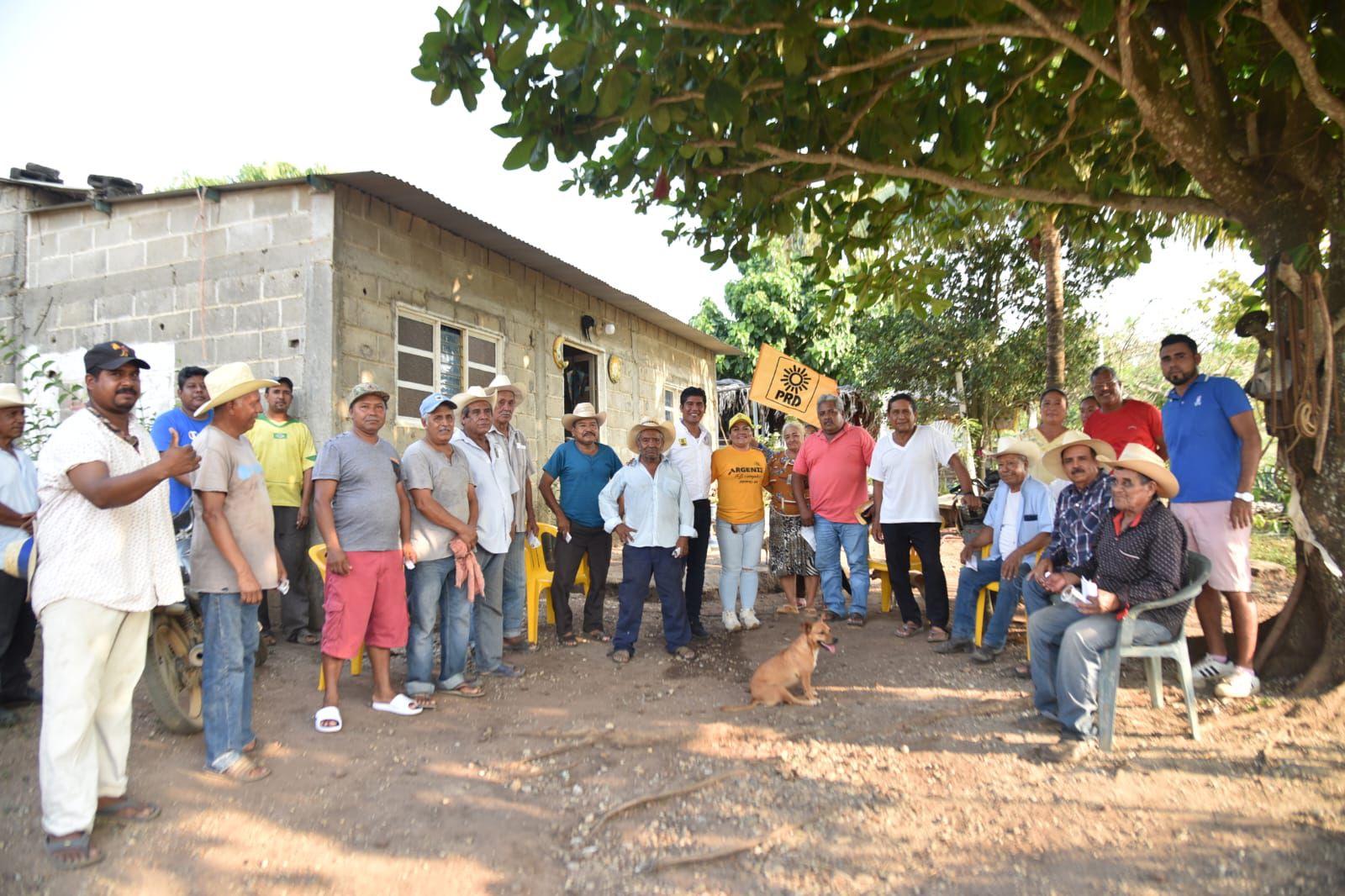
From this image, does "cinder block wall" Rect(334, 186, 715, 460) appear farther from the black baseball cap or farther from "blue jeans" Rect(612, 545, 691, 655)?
the black baseball cap

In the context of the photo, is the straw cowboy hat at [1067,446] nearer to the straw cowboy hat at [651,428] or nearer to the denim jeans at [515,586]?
the straw cowboy hat at [651,428]

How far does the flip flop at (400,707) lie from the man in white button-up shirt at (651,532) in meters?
1.60

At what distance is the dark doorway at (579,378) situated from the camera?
1160 cm

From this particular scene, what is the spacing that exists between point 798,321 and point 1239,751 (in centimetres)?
1925

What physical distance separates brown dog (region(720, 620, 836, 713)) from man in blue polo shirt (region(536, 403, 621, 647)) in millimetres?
1885

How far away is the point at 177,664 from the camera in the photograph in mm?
4090

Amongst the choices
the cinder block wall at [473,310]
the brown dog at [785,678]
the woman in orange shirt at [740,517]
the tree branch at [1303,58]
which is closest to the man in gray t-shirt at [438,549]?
the brown dog at [785,678]

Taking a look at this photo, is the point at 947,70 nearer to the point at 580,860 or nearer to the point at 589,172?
the point at 589,172

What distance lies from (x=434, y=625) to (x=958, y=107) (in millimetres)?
4204

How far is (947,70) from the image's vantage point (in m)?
4.51

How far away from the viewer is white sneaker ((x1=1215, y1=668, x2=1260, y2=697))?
4.33 metres

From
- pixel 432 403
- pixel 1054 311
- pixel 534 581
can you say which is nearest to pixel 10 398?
pixel 432 403

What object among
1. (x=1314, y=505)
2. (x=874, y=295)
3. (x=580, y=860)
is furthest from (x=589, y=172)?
(x=1314, y=505)

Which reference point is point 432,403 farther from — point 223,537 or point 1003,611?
point 1003,611
